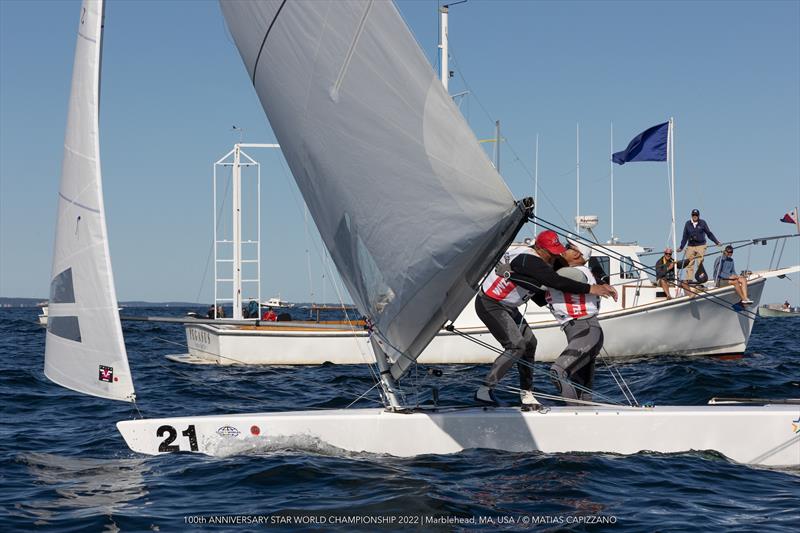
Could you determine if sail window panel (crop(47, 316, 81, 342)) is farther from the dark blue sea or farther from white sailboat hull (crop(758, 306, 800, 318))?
white sailboat hull (crop(758, 306, 800, 318))

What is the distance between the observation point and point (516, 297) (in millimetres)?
7641

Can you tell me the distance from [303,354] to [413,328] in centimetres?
1183

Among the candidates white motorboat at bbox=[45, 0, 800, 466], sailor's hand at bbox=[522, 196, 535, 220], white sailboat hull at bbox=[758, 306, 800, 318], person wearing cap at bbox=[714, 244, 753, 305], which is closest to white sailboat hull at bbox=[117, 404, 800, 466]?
white motorboat at bbox=[45, 0, 800, 466]

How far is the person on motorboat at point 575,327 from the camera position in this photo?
7.59 m

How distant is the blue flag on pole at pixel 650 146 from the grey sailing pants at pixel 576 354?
43.4 ft

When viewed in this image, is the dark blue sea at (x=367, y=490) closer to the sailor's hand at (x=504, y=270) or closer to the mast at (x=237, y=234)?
the sailor's hand at (x=504, y=270)

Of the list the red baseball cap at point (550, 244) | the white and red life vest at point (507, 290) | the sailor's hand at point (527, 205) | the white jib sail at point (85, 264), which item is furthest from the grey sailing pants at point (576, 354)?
the white jib sail at point (85, 264)

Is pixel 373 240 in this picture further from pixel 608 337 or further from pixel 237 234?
pixel 237 234

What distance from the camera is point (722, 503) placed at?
228 inches

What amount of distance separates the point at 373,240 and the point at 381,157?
644 millimetres

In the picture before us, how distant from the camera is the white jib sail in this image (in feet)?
22.3

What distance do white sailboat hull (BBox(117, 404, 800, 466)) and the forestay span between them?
2.30 ft

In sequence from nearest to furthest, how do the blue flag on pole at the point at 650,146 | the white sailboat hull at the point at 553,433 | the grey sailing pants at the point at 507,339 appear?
the white sailboat hull at the point at 553,433, the grey sailing pants at the point at 507,339, the blue flag on pole at the point at 650,146

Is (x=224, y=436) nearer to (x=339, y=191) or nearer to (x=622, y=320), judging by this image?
(x=339, y=191)
